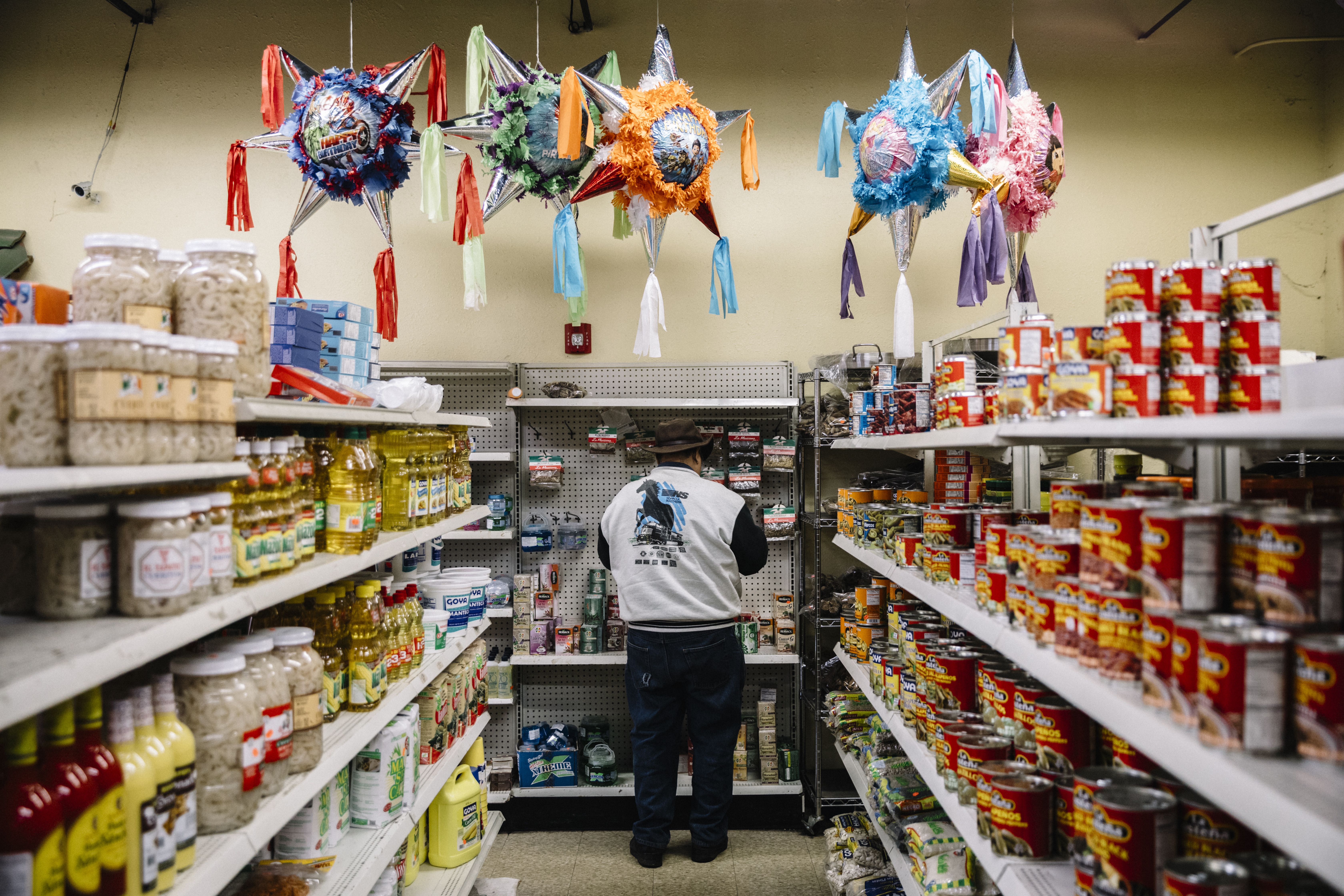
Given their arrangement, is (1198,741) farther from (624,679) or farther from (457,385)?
(457,385)

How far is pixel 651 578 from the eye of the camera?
3.96m

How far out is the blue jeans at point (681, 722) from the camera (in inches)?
158

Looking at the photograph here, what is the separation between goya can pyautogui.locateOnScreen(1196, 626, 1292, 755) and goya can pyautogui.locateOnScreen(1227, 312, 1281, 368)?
1.76 feet

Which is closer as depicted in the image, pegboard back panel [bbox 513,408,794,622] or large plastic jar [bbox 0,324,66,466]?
large plastic jar [bbox 0,324,66,466]

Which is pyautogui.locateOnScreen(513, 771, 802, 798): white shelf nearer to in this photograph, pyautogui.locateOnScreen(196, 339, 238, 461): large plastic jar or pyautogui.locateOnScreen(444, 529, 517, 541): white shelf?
pyautogui.locateOnScreen(444, 529, 517, 541): white shelf

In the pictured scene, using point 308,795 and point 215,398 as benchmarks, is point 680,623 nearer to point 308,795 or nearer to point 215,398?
point 308,795

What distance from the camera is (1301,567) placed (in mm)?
1182

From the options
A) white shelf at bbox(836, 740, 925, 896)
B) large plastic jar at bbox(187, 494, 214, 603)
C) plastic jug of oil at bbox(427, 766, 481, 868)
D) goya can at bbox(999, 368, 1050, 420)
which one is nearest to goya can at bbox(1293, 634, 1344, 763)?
goya can at bbox(999, 368, 1050, 420)

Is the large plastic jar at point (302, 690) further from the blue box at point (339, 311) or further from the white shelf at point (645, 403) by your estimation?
the white shelf at point (645, 403)

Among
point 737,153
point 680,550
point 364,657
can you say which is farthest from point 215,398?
point 737,153

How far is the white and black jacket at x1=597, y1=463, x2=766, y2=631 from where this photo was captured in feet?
13.0

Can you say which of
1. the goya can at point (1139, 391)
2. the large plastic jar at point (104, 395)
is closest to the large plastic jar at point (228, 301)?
the large plastic jar at point (104, 395)

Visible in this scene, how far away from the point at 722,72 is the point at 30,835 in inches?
194

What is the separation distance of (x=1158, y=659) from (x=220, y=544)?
173 cm
